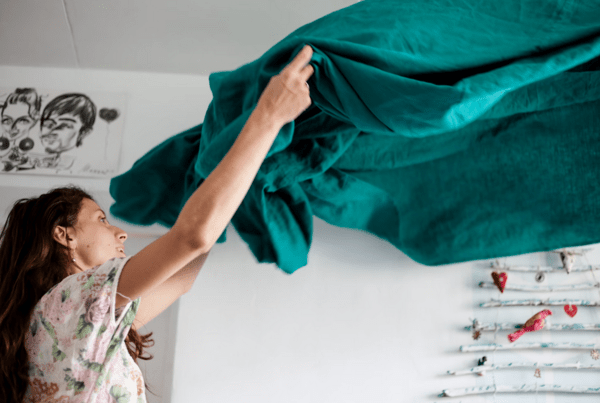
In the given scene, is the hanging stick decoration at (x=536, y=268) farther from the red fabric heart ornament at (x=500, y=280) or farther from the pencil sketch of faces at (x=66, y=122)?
the pencil sketch of faces at (x=66, y=122)

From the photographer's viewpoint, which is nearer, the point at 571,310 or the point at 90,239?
the point at 90,239

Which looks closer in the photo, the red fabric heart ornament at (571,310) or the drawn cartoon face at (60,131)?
the red fabric heart ornament at (571,310)

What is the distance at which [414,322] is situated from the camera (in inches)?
→ 52.1

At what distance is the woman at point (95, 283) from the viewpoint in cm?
73

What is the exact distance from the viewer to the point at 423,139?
3.66 feet

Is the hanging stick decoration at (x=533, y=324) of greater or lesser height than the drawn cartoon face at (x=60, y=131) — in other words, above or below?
below

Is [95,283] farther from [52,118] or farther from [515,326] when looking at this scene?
[515,326]

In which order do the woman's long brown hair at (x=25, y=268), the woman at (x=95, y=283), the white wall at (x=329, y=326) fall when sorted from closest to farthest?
the woman at (x=95, y=283)
the woman's long brown hair at (x=25, y=268)
the white wall at (x=329, y=326)

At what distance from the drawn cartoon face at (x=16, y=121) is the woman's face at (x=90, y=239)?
541 mm

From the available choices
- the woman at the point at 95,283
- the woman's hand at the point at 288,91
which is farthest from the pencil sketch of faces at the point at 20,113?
the woman's hand at the point at 288,91

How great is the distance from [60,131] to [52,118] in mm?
52

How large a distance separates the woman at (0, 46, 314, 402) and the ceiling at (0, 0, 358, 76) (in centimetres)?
66

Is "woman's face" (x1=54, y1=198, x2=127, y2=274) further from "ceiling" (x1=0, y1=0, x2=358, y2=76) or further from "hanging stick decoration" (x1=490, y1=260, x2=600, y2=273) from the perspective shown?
"hanging stick decoration" (x1=490, y1=260, x2=600, y2=273)

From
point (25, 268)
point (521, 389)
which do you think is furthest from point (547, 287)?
point (25, 268)
